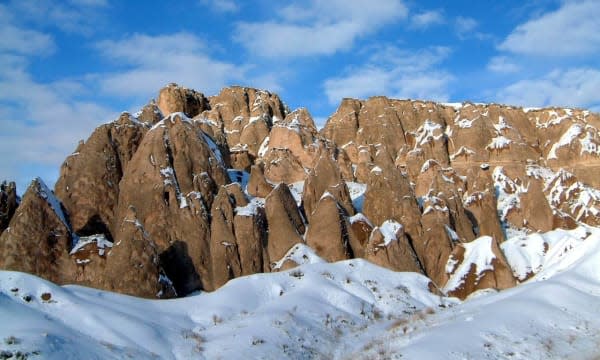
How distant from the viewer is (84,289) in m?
19.8

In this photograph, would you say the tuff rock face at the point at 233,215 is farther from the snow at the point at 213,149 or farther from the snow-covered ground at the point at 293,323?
the snow-covered ground at the point at 293,323

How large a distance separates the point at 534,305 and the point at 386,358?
529 cm

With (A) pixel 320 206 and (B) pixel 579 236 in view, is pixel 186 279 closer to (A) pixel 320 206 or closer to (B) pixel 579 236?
(A) pixel 320 206

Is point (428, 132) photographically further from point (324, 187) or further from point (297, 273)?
point (297, 273)

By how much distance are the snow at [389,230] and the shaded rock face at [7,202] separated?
77.4 feet

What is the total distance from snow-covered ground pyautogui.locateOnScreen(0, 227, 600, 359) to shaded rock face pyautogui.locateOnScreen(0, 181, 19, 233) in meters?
21.5

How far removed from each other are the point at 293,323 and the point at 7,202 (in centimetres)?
2729

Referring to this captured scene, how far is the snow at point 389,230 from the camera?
38344 millimetres

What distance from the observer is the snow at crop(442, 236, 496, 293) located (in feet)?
122

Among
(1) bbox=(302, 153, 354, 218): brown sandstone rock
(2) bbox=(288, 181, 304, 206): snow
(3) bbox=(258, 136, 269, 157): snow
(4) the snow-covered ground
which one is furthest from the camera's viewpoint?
(3) bbox=(258, 136, 269, 157): snow

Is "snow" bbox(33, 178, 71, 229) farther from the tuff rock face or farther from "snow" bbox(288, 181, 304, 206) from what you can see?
"snow" bbox(288, 181, 304, 206)

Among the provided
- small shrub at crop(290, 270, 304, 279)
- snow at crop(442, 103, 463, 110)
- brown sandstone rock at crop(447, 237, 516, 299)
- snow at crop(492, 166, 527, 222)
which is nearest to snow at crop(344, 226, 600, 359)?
small shrub at crop(290, 270, 304, 279)

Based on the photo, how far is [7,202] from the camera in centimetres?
3844

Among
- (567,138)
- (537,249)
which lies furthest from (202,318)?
(567,138)
